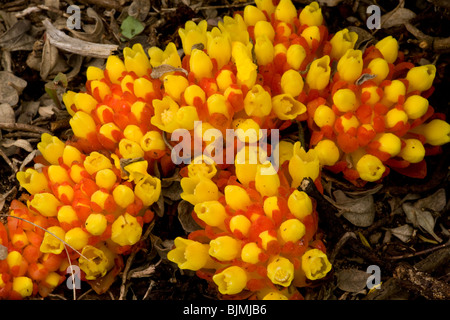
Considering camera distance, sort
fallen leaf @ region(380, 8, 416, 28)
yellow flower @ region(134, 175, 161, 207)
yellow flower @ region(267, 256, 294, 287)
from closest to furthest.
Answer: yellow flower @ region(267, 256, 294, 287) → yellow flower @ region(134, 175, 161, 207) → fallen leaf @ region(380, 8, 416, 28)

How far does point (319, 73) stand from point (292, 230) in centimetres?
56

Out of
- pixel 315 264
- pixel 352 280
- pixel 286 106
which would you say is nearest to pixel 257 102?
pixel 286 106

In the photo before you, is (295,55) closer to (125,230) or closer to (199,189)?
(199,189)

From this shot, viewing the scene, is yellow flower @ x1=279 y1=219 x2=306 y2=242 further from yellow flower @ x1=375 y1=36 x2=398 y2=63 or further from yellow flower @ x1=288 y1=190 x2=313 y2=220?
yellow flower @ x1=375 y1=36 x2=398 y2=63

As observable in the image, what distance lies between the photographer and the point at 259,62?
194 centimetres

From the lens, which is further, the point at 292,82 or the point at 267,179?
the point at 292,82

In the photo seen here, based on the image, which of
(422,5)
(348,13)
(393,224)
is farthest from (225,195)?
(422,5)

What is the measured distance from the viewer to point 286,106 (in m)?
1.88

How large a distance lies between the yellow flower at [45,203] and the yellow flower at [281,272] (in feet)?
2.32

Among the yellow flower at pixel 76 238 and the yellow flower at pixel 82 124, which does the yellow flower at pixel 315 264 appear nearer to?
the yellow flower at pixel 76 238

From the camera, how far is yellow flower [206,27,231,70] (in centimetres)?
189

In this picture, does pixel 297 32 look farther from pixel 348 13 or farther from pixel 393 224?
pixel 393 224

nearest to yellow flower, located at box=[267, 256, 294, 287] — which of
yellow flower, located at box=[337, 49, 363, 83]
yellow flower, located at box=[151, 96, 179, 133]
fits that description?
yellow flower, located at box=[151, 96, 179, 133]

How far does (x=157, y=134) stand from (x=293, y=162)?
1.54 ft
